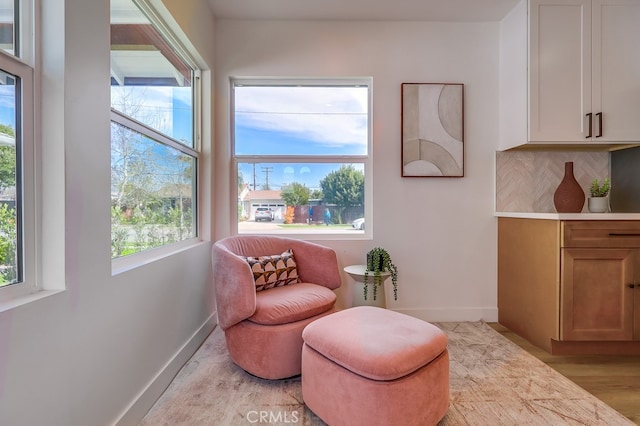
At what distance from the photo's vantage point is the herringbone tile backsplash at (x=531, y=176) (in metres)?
2.61

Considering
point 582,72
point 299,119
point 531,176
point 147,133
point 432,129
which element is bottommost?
point 531,176

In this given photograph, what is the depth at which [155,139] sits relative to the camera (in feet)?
5.76

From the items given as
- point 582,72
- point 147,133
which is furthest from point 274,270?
point 582,72

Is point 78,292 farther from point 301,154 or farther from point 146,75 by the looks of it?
point 301,154

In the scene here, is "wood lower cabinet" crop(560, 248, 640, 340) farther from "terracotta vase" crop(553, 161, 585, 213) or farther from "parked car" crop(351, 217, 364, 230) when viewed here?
"parked car" crop(351, 217, 364, 230)

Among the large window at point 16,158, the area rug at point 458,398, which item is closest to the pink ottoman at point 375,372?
the area rug at point 458,398

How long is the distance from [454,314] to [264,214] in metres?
1.89

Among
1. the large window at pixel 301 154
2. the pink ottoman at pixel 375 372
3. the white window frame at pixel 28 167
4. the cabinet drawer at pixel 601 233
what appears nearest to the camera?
the white window frame at pixel 28 167

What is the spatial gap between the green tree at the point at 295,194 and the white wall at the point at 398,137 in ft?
1.57

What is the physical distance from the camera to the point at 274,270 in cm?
206

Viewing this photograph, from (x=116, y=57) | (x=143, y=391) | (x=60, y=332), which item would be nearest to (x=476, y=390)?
(x=143, y=391)

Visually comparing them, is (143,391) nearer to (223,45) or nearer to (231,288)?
(231,288)

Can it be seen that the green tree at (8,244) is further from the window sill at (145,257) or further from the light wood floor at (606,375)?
the light wood floor at (606,375)

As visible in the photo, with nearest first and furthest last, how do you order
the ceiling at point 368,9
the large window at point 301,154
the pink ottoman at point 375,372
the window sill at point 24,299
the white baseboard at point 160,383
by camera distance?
the window sill at point 24,299 → the pink ottoman at point 375,372 → the white baseboard at point 160,383 → the ceiling at point 368,9 → the large window at point 301,154
